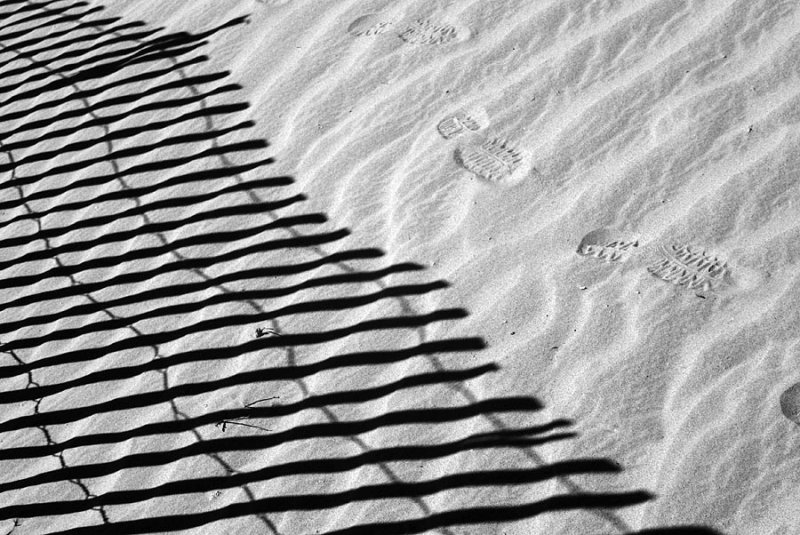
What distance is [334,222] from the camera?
3.22 meters

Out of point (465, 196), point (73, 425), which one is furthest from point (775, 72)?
point (73, 425)

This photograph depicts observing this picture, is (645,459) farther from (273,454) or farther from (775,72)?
(775,72)

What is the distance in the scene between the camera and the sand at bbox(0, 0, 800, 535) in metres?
2.38

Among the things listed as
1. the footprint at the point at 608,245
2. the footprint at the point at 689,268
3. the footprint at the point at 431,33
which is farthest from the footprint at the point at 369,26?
the footprint at the point at 689,268

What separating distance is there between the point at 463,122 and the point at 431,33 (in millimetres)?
661

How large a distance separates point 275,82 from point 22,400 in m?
1.79

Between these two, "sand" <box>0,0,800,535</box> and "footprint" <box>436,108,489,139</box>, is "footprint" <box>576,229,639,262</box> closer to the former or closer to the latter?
"sand" <box>0,0,800,535</box>

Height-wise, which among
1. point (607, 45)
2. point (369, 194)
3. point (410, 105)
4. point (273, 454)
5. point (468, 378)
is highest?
point (607, 45)

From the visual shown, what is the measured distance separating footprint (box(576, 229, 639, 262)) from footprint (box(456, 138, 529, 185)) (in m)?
0.41

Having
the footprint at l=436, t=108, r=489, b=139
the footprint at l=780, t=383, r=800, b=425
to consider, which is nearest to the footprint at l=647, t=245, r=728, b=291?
the footprint at l=780, t=383, r=800, b=425

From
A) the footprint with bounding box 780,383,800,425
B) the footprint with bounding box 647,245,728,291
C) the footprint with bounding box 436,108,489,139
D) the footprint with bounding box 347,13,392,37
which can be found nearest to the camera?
the footprint with bounding box 780,383,800,425

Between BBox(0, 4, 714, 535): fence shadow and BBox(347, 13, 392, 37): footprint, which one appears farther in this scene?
BBox(347, 13, 392, 37): footprint

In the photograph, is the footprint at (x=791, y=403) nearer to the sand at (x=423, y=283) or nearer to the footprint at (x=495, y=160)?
the sand at (x=423, y=283)

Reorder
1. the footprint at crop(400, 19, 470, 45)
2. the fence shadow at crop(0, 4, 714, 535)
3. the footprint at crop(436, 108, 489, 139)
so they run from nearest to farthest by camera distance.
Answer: the fence shadow at crop(0, 4, 714, 535), the footprint at crop(436, 108, 489, 139), the footprint at crop(400, 19, 470, 45)
